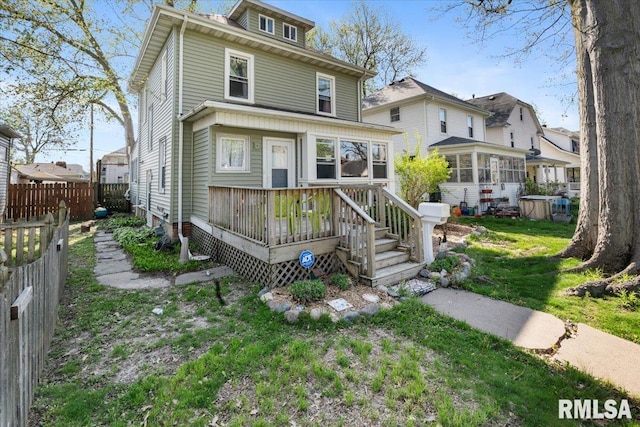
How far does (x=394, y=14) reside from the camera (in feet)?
77.0

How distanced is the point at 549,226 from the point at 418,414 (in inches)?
482

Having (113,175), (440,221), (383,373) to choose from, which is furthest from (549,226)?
(113,175)

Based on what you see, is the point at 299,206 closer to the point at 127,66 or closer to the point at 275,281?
the point at 275,281

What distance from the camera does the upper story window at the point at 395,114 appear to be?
1859 centimetres

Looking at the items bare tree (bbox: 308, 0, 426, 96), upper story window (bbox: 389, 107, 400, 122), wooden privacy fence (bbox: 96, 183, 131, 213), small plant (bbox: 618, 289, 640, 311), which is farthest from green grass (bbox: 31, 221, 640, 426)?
bare tree (bbox: 308, 0, 426, 96)

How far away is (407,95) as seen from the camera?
58.9ft

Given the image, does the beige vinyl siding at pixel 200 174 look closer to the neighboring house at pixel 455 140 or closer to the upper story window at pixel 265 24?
the upper story window at pixel 265 24

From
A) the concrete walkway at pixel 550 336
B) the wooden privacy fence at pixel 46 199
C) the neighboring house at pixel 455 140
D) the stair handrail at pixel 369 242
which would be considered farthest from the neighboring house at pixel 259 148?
the neighboring house at pixel 455 140

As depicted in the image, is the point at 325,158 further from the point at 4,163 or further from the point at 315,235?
the point at 4,163

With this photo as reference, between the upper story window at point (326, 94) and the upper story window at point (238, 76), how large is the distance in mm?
2800

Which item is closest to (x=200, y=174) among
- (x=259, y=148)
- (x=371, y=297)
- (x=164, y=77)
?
(x=259, y=148)

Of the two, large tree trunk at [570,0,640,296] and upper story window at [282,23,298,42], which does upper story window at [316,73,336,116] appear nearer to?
upper story window at [282,23,298,42]

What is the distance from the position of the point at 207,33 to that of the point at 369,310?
29.4 feet

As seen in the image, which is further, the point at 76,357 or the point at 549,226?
the point at 549,226
